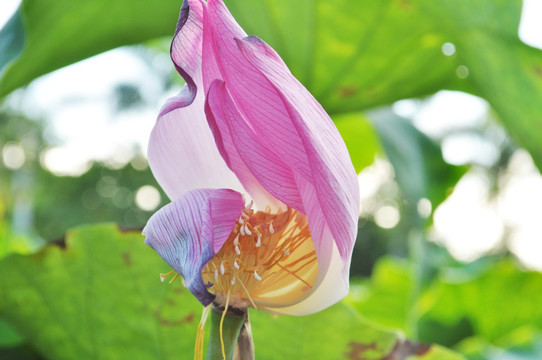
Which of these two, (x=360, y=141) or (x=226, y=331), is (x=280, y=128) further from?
(x=360, y=141)

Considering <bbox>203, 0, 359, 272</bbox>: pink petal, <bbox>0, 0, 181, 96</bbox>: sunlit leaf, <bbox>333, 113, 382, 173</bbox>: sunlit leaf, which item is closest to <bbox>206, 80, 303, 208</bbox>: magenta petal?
<bbox>203, 0, 359, 272</bbox>: pink petal

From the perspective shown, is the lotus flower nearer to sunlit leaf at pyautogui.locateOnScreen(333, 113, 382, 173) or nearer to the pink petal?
the pink petal

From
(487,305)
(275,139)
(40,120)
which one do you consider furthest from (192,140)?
(40,120)

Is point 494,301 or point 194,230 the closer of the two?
point 194,230

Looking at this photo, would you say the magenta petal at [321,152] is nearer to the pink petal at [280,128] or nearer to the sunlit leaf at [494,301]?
the pink petal at [280,128]

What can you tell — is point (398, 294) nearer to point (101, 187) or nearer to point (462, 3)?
point (462, 3)

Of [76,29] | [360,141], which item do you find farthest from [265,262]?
[360,141]
